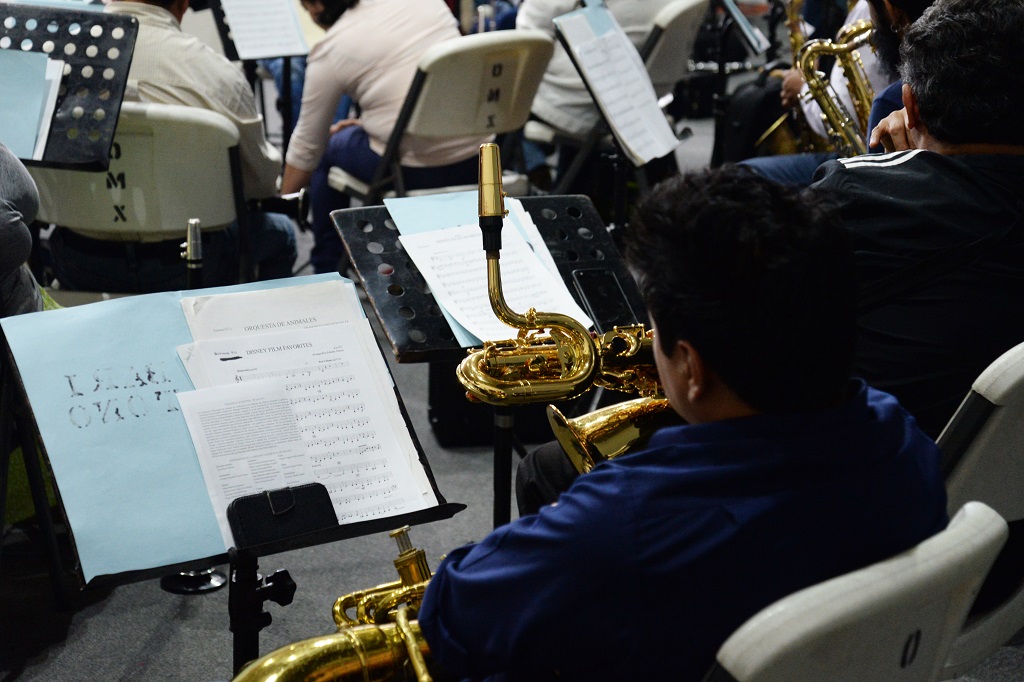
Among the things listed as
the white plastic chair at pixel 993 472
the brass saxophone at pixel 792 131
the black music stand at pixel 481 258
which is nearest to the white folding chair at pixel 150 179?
the black music stand at pixel 481 258

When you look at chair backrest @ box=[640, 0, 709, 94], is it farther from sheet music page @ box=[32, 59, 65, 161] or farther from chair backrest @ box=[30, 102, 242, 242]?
sheet music page @ box=[32, 59, 65, 161]

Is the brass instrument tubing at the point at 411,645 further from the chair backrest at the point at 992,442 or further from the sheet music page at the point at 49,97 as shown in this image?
the sheet music page at the point at 49,97

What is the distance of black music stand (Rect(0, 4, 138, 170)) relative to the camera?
2086 millimetres

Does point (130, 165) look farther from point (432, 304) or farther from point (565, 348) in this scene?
point (565, 348)

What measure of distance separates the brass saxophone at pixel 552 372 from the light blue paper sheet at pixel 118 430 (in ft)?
1.35

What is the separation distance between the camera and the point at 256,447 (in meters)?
1.43

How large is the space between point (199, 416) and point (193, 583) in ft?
2.85

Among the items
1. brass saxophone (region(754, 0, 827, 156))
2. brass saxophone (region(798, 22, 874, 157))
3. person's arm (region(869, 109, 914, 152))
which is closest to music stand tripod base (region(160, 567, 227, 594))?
person's arm (region(869, 109, 914, 152))

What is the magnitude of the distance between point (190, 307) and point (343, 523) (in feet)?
1.32

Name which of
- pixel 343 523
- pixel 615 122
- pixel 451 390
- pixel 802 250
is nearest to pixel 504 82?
pixel 615 122

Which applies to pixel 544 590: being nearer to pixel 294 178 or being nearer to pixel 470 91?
pixel 470 91

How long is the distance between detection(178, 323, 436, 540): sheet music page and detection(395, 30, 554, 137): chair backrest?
1674 mm

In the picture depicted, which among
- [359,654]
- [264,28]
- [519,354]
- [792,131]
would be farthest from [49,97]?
[792,131]

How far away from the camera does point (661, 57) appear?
12.6 feet
